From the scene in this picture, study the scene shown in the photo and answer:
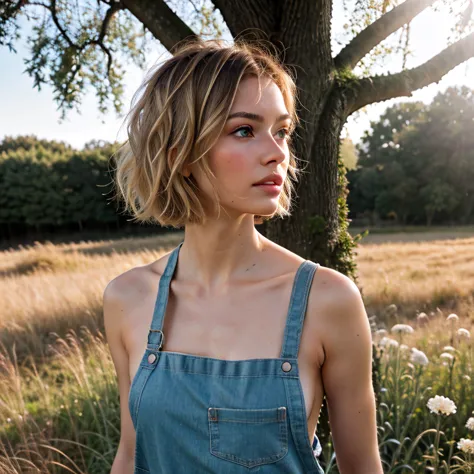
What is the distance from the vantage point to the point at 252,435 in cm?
132

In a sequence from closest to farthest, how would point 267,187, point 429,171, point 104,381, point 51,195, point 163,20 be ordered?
point 267,187, point 163,20, point 104,381, point 429,171, point 51,195

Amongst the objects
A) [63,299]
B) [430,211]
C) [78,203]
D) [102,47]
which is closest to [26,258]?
[63,299]

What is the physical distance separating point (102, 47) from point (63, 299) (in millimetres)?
3847

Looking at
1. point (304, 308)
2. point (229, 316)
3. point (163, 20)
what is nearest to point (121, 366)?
point (229, 316)

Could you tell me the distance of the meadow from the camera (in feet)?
10.2

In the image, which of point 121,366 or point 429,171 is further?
point 429,171

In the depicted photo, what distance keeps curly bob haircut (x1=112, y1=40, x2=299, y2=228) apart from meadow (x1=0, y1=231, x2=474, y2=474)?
5.08 ft

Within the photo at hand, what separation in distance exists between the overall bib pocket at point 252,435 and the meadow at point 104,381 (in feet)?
4.00

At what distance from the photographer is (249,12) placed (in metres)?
3.01

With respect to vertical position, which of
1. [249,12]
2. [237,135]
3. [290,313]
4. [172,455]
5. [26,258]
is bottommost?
[26,258]

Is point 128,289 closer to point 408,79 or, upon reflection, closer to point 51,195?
point 408,79

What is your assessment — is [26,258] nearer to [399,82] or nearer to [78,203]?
[399,82]

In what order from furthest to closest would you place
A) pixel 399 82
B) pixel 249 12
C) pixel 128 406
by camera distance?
1. pixel 399 82
2. pixel 249 12
3. pixel 128 406

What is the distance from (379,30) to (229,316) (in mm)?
2496
